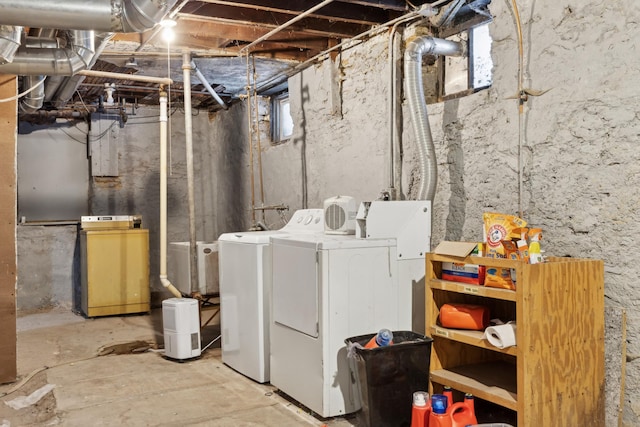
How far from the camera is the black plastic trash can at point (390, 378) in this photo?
8.47ft

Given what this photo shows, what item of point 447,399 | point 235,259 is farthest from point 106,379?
point 447,399

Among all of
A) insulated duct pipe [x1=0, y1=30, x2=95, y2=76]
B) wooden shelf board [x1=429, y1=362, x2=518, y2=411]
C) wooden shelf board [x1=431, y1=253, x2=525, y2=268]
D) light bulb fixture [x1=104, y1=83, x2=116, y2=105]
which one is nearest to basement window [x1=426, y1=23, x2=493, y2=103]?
wooden shelf board [x1=431, y1=253, x2=525, y2=268]

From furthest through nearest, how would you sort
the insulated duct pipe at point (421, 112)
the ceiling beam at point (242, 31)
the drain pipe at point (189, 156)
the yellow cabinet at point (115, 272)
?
1. the yellow cabinet at point (115, 272)
2. the drain pipe at point (189, 156)
3. the ceiling beam at point (242, 31)
4. the insulated duct pipe at point (421, 112)

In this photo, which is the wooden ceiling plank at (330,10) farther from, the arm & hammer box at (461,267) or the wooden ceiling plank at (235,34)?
the arm & hammer box at (461,267)

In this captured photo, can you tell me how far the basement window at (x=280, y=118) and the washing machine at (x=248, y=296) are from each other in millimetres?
1774

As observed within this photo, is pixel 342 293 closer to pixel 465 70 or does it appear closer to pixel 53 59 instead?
pixel 465 70

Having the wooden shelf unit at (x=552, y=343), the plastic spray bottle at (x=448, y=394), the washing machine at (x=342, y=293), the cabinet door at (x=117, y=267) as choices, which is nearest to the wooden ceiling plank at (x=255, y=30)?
the washing machine at (x=342, y=293)

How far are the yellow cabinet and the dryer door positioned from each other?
313 centimetres

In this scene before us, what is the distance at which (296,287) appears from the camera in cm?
303

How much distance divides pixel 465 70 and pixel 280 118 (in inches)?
103

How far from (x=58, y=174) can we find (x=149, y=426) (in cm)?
460

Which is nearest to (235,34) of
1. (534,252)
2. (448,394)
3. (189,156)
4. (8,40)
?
(189,156)

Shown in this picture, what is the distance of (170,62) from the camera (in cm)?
484

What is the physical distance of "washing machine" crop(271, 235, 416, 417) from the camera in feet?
9.27
